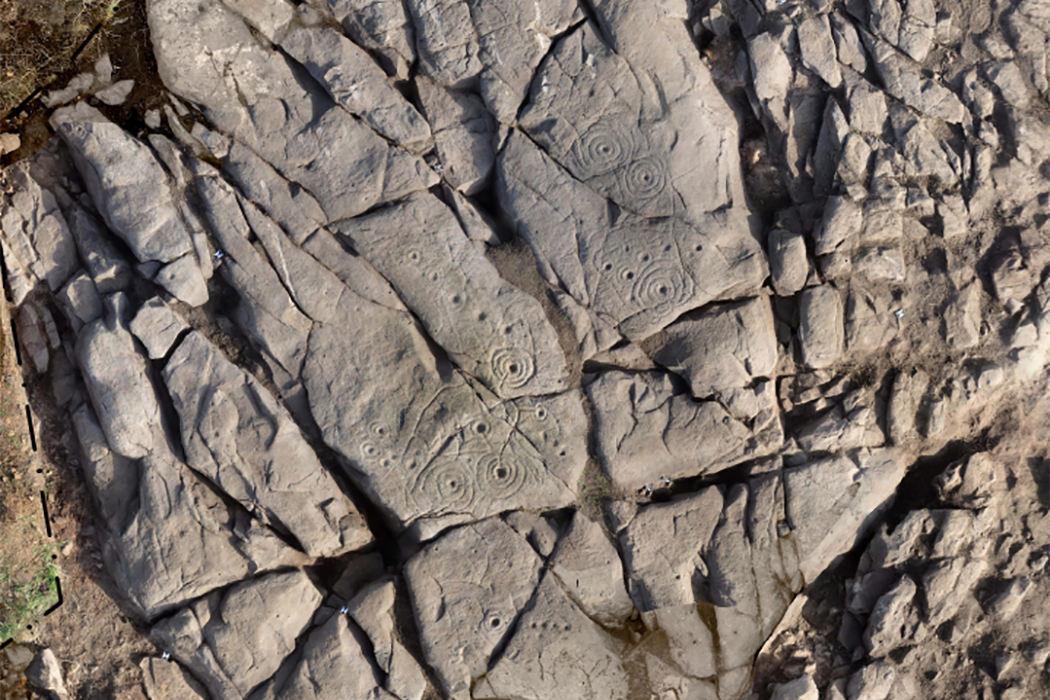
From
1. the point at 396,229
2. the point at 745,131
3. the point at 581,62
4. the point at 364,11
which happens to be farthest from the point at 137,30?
the point at 745,131

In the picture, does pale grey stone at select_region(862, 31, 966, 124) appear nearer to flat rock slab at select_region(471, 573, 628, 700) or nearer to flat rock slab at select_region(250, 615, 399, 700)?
flat rock slab at select_region(471, 573, 628, 700)

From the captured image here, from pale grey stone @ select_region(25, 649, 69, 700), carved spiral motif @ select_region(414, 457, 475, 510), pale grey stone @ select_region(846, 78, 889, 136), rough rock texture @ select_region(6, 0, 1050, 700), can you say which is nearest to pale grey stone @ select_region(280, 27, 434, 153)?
rough rock texture @ select_region(6, 0, 1050, 700)

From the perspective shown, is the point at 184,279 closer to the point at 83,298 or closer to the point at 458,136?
the point at 83,298

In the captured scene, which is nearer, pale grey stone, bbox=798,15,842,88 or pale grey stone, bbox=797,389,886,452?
pale grey stone, bbox=797,389,886,452

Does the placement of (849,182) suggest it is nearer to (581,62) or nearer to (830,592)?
(581,62)

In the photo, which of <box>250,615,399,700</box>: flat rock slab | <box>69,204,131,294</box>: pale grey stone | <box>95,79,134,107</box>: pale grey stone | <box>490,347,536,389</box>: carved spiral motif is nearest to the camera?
<box>250,615,399,700</box>: flat rock slab

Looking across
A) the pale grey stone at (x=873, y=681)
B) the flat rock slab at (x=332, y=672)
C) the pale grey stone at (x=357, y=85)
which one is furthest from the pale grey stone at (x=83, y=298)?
the pale grey stone at (x=873, y=681)

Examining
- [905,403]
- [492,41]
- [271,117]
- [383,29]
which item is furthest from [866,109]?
[271,117]
